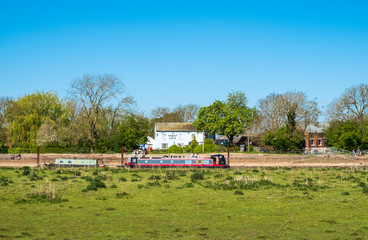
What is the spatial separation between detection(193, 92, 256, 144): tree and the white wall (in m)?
3.24

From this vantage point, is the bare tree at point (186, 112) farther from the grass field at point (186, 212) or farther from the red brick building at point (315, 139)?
the grass field at point (186, 212)

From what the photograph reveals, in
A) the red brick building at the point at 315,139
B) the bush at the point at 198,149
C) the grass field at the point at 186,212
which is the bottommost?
the grass field at the point at 186,212

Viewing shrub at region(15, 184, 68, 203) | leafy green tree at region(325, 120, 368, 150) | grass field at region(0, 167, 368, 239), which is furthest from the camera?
leafy green tree at region(325, 120, 368, 150)

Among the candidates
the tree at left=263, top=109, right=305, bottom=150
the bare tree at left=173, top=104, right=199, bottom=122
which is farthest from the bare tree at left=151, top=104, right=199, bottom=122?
the tree at left=263, top=109, right=305, bottom=150

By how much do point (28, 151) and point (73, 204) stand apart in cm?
5298

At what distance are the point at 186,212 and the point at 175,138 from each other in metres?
75.7

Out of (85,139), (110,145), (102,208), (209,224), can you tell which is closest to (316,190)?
(209,224)

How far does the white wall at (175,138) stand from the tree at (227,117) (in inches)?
128

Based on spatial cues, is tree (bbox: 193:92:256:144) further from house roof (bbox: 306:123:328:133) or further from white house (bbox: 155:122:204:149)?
house roof (bbox: 306:123:328:133)

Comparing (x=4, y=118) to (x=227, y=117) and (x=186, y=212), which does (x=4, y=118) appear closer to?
(x=227, y=117)

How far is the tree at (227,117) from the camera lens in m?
88.2

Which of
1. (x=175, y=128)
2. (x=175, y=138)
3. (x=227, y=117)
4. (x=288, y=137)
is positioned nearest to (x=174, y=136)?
(x=175, y=138)

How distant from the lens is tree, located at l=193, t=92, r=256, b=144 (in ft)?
290

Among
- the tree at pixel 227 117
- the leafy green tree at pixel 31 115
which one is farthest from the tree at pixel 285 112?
the leafy green tree at pixel 31 115
